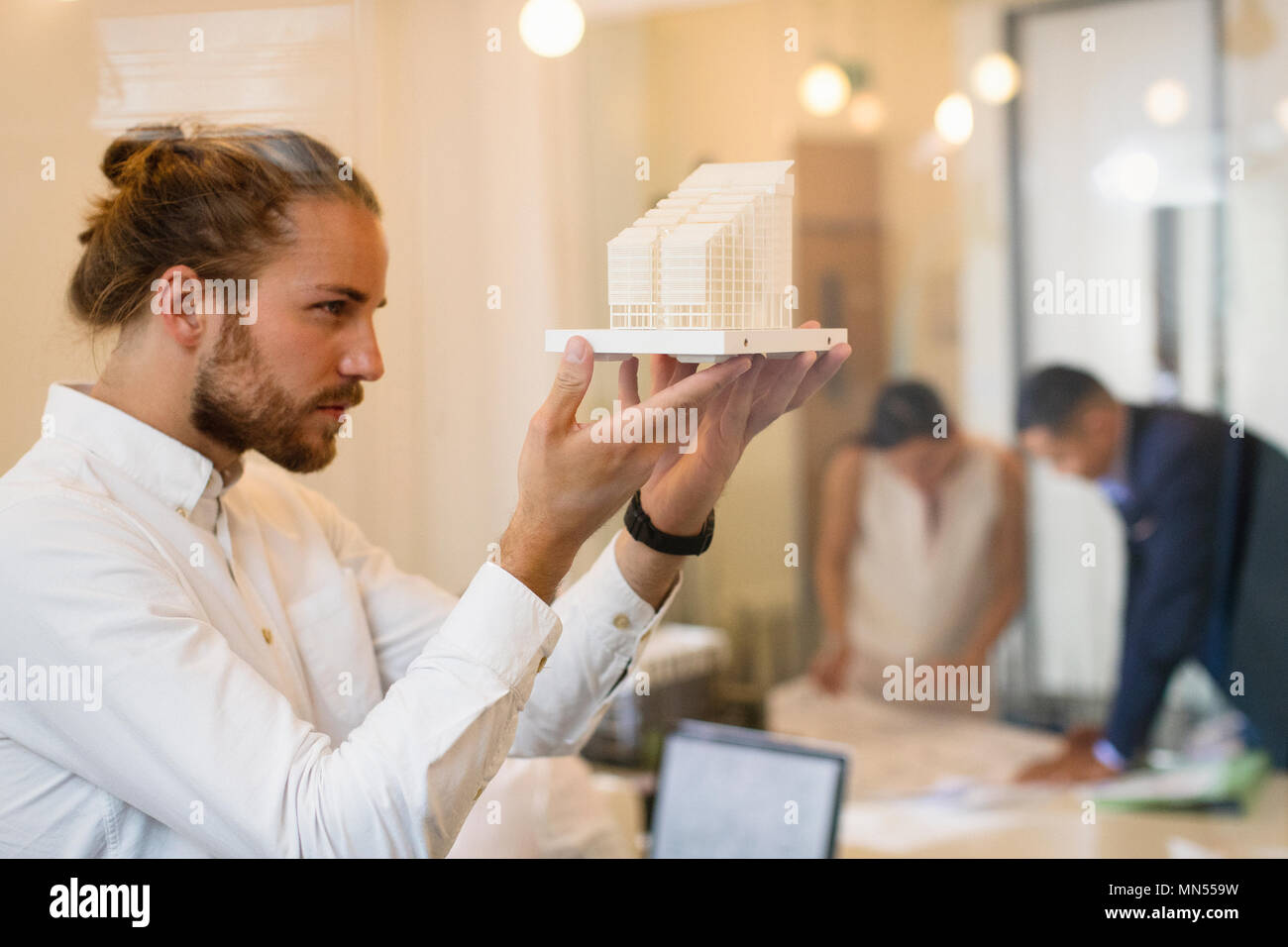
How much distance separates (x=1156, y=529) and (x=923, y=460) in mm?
491

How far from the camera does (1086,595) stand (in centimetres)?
257

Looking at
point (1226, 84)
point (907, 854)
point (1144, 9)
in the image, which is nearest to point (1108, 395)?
point (1226, 84)

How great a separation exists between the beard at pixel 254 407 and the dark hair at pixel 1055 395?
192 cm

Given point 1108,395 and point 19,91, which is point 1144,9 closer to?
point 1108,395

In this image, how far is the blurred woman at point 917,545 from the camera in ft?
8.45

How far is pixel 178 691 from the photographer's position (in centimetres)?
81

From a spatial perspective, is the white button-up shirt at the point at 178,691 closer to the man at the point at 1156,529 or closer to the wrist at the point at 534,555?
the wrist at the point at 534,555

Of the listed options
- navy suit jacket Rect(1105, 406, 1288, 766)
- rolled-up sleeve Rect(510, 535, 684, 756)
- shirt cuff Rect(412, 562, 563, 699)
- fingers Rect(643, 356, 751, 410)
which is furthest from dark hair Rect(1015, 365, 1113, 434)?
shirt cuff Rect(412, 562, 563, 699)

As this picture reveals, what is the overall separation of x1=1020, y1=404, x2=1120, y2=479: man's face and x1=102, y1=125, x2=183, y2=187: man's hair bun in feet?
6.47

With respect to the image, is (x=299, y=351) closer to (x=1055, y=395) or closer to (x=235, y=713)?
(x=235, y=713)

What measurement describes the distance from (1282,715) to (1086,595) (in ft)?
1.48

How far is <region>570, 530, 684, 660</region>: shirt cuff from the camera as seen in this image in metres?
1.06

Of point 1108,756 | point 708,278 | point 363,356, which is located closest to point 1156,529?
point 1108,756
